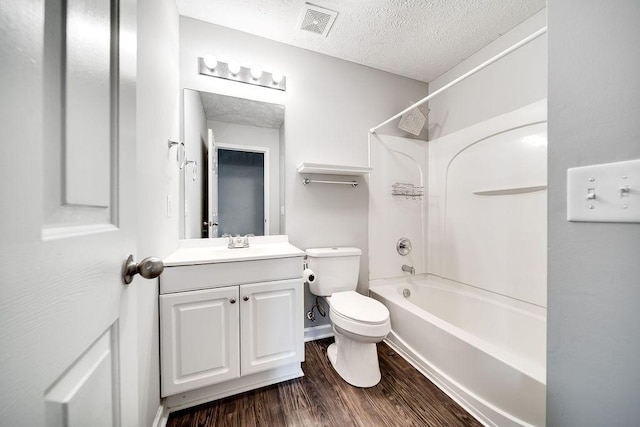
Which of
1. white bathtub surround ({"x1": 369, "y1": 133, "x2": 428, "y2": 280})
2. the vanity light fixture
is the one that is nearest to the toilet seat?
white bathtub surround ({"x1": 369, "y1": 133, "x2": 428, "y2": 280})

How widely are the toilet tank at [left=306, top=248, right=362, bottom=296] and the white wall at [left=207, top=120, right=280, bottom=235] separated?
0.38 meters

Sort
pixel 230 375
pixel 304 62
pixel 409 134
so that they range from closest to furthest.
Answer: pixel 230 375 → pixel 304 62 → pixel 409 134

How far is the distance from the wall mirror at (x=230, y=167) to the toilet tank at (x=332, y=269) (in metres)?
0.38

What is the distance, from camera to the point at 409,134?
2223 mm

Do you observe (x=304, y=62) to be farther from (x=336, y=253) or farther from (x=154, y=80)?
(x=336, y=253)

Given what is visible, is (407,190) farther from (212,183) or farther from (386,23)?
(212,183)

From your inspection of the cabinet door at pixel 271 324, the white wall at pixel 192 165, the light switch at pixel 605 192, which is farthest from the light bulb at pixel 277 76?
the light switch at pixel 605 192

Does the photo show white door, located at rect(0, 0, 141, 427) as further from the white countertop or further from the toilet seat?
the toilet seat

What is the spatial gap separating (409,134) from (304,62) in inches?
45.8

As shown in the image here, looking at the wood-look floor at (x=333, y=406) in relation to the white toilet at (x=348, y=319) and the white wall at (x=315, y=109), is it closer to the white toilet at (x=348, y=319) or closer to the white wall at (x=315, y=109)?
the white toilet at (x=348, y=319)

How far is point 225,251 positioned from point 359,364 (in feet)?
3.59

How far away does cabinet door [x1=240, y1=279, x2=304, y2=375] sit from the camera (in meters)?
1.25

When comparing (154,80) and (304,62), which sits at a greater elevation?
(304,62)

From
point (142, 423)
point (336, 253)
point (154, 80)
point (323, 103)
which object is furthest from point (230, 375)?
point (323, 103)
